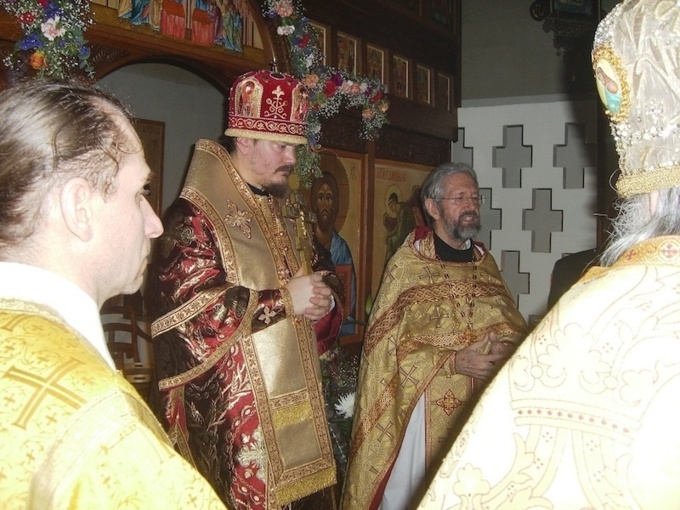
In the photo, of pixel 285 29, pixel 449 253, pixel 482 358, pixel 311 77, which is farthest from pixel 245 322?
pixel 285 29

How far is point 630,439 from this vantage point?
0.98m

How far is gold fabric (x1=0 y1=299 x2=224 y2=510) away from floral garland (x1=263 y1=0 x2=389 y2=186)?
10.9ft

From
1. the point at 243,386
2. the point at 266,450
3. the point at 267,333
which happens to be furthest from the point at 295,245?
the point at 266,450

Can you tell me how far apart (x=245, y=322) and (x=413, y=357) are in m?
1.26

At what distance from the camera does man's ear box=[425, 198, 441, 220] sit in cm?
404

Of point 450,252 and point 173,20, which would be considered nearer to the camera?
point 173,20

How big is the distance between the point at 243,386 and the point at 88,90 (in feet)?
5.97

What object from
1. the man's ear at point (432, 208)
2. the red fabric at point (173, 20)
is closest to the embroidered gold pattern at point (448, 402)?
the man's ear at point (432, 208)

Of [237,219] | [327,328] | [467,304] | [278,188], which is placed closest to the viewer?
[237,219]

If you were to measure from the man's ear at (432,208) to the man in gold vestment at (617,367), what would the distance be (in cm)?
284

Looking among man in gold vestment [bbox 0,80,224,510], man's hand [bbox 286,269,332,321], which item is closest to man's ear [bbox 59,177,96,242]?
man in gold vestment [bbox 0,80,224,510]

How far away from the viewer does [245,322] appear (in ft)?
8.75

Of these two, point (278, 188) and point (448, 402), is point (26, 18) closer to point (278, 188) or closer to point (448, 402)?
point (278, 188)

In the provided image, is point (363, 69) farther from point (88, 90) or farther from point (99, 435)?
point (99, 435)
